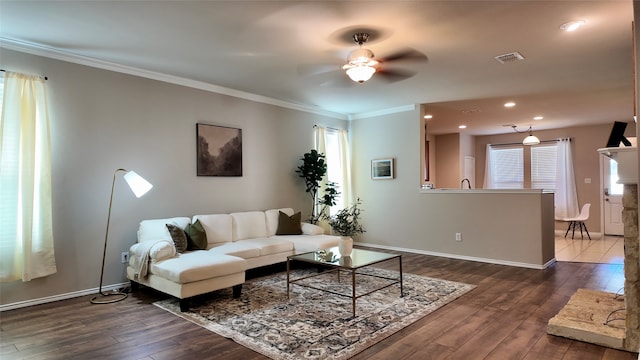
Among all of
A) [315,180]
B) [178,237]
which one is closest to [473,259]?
[315,180]

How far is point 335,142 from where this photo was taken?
278 inches

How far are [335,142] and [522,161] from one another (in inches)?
218

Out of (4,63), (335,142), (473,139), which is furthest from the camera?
(473,139)

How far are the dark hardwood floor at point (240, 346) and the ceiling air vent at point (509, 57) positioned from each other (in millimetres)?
2590

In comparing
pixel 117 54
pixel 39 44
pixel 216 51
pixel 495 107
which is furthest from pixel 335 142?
pixel 39 44

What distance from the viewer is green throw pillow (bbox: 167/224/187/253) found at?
4.09 m

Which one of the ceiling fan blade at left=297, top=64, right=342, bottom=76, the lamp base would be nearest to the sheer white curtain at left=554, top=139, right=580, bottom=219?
the ceiling fan blade at left=297, top=64, right=342, bottom=76

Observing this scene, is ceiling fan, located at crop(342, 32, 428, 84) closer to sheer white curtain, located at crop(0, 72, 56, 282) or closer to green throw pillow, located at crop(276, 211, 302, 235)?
green throw pillow, located at crop(276, 211, 302, 235)

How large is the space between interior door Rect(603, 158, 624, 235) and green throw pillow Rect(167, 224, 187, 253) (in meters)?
9.07

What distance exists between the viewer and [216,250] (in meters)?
4.25

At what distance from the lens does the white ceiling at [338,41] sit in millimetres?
2883

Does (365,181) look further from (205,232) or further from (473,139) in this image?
(473,139)

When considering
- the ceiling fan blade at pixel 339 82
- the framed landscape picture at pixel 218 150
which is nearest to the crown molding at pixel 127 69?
the framed landscape picture at pixel 218 150

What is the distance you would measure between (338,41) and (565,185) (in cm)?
779
